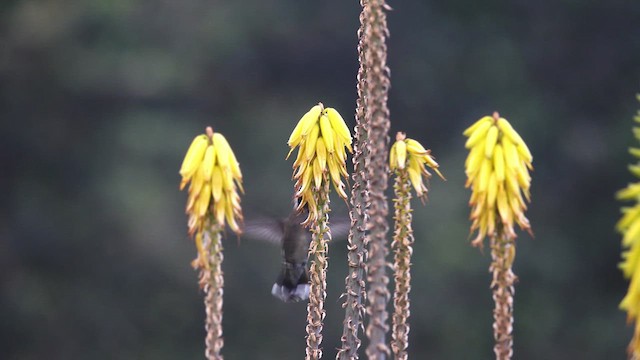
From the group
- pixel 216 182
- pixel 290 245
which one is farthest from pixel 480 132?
pixel 290 245

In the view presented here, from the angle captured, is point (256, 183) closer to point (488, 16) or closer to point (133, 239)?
point (133, 239)

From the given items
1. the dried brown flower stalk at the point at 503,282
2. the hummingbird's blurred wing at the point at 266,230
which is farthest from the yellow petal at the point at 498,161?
the hummingbird's blurred wing at the point at 266,230

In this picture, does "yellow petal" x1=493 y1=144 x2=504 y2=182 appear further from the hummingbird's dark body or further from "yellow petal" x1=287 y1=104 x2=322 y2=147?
the hummingbird's dark body

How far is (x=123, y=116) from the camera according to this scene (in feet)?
39.9

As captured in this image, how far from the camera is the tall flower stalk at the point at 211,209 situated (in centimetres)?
229

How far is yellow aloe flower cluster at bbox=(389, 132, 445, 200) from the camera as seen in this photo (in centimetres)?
257

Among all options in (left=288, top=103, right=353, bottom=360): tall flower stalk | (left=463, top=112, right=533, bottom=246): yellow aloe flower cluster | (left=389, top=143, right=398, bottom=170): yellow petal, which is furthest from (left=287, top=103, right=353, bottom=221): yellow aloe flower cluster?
(left=463, top=112, right=533, bottom=246): yellow aloe flower cluster

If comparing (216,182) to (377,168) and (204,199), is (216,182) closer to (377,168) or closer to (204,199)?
(204,199)

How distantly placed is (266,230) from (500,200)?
151cm

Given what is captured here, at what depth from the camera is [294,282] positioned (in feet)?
12.8

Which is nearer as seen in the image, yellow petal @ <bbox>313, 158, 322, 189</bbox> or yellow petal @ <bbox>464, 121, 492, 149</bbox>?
yellow petal @ <bbox>464, 121, 492, 149</bbox>

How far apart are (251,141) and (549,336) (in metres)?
4.11

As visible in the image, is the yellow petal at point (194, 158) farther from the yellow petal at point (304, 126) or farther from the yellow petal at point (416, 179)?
the yellow petal at point (416, 179)

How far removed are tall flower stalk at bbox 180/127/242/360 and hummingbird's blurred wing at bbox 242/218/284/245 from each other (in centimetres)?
123
